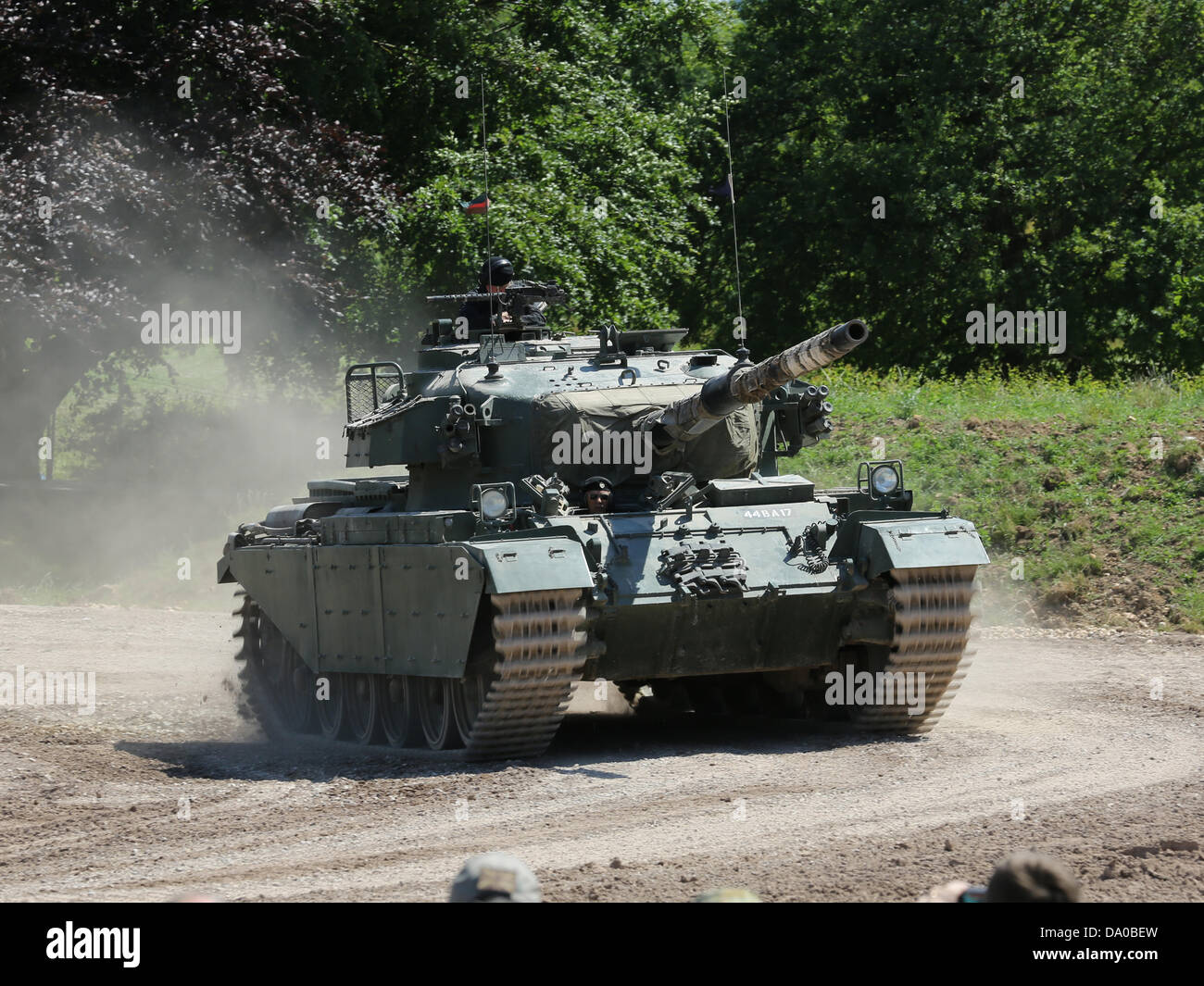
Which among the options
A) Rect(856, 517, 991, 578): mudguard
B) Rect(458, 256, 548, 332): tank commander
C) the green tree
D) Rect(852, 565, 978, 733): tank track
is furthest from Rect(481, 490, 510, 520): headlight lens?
the green tree

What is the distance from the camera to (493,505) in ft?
38.5

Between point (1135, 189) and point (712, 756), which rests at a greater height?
point (1135, 189)

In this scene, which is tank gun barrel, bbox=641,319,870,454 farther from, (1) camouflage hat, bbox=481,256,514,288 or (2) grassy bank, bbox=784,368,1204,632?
(2) grassy bank, bbox=784,368,1204,632

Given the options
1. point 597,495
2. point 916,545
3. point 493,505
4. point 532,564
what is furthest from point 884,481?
point 532,564

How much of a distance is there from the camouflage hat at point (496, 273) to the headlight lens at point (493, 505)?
13.0ft

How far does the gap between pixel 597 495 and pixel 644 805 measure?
3.38 meters

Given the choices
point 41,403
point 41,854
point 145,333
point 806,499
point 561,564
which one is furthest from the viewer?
point 41,403

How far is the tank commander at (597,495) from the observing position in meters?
12.6

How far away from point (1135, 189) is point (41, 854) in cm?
2894

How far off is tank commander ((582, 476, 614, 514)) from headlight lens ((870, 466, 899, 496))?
2.17 metres

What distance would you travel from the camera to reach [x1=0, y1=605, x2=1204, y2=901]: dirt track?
7.80 metres

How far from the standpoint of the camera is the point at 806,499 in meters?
13.1

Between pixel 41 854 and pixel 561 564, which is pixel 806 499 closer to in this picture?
pixel 561 564
